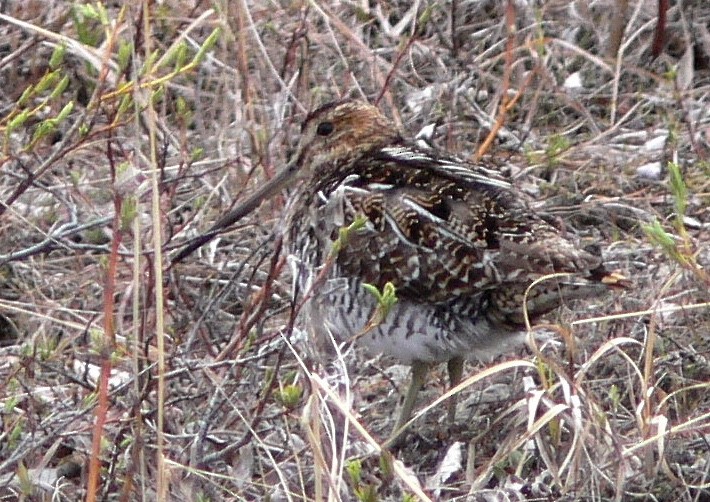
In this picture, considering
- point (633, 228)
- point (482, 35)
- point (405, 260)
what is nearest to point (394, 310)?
point (405, 260)

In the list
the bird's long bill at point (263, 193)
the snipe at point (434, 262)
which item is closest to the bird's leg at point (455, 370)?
the snipe at point (434, 262)

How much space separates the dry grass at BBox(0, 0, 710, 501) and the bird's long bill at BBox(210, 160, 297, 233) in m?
0.16

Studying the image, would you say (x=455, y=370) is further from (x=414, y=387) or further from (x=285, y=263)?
(x=285, y=263)

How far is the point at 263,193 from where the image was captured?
4312 mm

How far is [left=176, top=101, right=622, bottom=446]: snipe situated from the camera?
3.52 m

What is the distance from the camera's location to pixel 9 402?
316 cm

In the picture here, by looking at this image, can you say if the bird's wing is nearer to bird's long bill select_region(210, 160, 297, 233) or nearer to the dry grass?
the dry grass

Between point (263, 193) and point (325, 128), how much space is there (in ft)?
0.86

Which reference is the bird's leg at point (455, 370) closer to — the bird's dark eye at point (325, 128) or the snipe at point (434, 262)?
the snipe at point (434, 262)

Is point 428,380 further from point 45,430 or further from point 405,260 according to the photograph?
point 45,430

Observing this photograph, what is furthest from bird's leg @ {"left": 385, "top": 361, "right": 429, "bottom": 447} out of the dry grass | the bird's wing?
the bird's wing

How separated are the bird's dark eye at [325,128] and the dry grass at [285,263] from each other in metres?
0.26

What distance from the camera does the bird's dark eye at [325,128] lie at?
4258 mm

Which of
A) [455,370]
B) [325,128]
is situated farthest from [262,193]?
[455,370]
